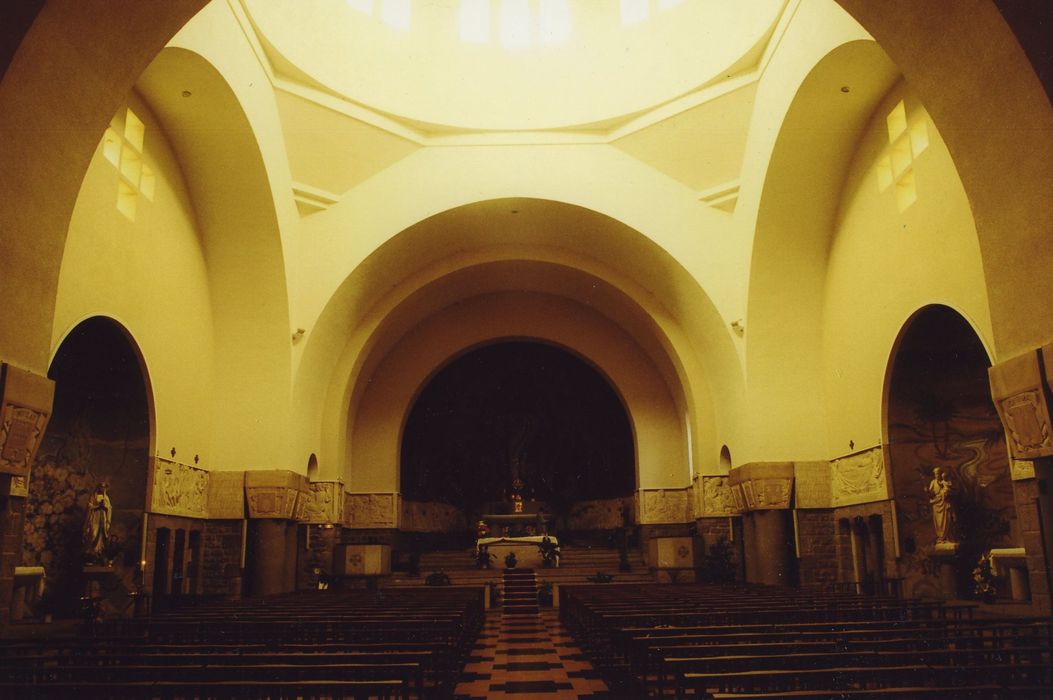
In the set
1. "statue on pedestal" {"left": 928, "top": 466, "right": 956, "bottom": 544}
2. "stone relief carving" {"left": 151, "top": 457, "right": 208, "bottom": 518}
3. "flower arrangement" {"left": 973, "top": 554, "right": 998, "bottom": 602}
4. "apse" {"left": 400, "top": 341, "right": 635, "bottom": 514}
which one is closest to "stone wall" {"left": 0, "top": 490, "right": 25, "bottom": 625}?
"stone relief carving" {"left": 151, "top": 457, "right": 208, "bottom": 518}

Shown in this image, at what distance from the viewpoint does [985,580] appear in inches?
502

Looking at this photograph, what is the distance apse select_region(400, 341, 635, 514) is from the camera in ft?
88.8

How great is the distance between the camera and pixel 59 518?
1358cm

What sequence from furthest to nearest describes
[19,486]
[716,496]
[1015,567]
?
[716,496]
[1015,567]
[19,486]

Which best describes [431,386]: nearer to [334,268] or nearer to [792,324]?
[334,268]

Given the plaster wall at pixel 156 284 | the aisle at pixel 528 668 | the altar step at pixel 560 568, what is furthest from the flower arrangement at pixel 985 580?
the plaster wall at pixel 156 284

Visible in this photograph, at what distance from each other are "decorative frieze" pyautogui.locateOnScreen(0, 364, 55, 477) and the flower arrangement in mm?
12351

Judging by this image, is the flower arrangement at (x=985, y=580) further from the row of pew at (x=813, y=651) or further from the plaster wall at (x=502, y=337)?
the plaster wall at (x=502, y=337)

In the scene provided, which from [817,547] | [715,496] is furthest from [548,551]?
[817,547]

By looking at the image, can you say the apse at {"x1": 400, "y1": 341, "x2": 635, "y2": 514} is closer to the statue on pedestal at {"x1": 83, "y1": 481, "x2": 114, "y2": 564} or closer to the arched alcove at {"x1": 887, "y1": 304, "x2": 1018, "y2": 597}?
the arched alcove at {"x1": 887, "y1": 304, "x2": 1018, "y2": 597}

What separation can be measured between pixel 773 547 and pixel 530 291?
1069 cm

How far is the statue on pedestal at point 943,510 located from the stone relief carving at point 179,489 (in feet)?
41.5

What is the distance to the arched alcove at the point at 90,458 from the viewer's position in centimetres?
1338

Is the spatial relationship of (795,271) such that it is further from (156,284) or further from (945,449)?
(156,284)
